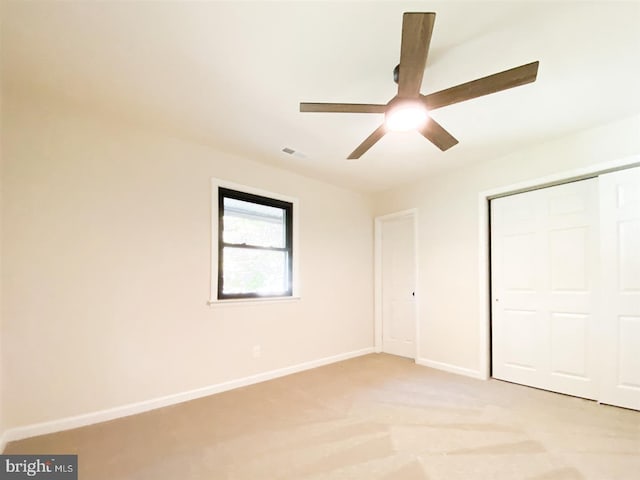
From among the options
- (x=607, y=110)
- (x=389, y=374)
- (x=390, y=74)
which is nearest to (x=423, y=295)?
(x=389, y=374)

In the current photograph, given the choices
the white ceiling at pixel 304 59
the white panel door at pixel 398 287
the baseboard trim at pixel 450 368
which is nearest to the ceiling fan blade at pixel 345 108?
the white ceiling at pixel 304 59

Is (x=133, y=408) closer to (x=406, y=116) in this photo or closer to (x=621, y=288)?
(x=406, y=116)

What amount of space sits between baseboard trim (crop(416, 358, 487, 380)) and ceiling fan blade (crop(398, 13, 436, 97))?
10.6 feet

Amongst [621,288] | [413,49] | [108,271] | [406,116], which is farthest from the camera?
[621,288]

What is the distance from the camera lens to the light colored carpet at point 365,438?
6.15 ft

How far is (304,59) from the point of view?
1950 mm

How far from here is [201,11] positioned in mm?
1610

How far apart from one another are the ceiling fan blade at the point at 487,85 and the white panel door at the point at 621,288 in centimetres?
206

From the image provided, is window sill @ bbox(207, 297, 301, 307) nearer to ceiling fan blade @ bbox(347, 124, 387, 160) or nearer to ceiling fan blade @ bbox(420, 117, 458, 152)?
ceiling fan blade @ bbox(347, 124, 387, 160)

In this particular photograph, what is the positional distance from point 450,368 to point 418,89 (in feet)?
11.0

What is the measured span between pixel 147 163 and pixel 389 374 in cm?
345

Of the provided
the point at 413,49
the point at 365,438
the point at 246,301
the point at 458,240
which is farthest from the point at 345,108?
the point at 458,240

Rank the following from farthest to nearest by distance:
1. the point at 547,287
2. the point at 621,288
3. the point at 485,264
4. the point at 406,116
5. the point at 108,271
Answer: the point at 485,264 → the point at 547,287 → the point at 621,288 → the point at 108,271 → the point at 406,116

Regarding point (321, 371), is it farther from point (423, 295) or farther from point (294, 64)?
point (294, 64)
